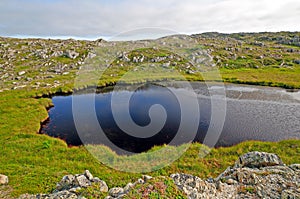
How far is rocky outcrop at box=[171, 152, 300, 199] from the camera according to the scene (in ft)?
39.2

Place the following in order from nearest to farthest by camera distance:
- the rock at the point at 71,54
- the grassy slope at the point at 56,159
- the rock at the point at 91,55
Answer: the grassy slope at the point at 56,159 → the rock at the point at 71,54 → the rock at the point at 91,55

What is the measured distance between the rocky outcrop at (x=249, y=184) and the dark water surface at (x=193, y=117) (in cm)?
1335

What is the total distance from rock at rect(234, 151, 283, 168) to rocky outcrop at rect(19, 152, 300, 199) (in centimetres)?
64

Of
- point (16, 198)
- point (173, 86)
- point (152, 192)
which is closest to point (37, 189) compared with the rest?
point (16, 198)

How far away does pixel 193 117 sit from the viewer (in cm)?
3634

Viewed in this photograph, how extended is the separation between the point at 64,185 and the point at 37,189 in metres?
3.61

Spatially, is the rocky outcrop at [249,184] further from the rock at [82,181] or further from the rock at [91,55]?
the rock at [91,55]

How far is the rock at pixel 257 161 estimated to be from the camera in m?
15.8

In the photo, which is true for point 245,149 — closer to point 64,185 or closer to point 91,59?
point 64,185

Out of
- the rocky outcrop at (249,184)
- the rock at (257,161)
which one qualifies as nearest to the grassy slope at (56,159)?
the rock at (257,161)

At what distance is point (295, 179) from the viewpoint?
43.6ft

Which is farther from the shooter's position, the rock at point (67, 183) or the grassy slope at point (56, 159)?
the grassy slope at point (56, 159)

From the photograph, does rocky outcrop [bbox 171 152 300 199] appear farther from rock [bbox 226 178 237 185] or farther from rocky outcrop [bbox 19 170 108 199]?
rocky outcrop [bbox 19 170 108 199]

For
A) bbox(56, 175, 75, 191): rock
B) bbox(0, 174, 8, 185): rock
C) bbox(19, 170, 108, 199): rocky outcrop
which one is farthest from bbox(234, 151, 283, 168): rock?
bbox(0, 174, 8, 185): rock
